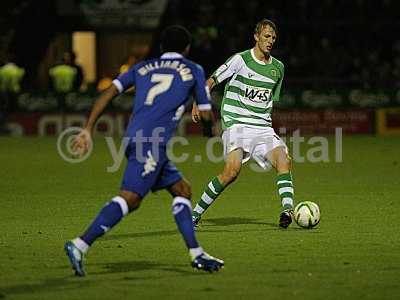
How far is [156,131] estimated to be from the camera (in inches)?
333

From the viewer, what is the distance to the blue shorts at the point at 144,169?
27.5 feet

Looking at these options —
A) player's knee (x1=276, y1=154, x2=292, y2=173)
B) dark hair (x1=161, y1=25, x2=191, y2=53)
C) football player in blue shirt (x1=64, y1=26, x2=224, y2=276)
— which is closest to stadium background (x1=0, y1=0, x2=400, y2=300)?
football player in blue shirt (x1=64, y1=26, x2=224, y2=276)

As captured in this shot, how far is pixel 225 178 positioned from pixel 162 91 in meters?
2.93

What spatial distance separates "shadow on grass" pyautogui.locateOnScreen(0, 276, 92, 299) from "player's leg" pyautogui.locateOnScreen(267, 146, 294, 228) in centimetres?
343

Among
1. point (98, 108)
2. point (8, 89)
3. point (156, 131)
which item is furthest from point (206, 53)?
point (98, 108)

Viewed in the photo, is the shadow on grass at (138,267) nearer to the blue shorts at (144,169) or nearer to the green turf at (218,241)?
the green turf at (218,241)

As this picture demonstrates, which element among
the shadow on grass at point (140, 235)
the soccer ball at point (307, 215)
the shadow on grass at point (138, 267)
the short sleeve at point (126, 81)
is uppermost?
the short sleeve at point (126, 81)

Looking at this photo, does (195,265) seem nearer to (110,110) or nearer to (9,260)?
(9,260)

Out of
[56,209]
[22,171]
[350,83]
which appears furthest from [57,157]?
[350,83]

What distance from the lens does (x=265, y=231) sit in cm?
1115

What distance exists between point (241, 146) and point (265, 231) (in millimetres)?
904

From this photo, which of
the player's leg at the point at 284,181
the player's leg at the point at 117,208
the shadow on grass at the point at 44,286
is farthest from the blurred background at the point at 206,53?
the shadow on grass at the point at 44,286

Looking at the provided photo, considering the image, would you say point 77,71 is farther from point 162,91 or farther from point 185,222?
point 185,222

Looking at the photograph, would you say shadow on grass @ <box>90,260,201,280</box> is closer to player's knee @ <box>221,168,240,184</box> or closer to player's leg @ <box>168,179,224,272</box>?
player's leg @ <box>168,179,224,272</box>
